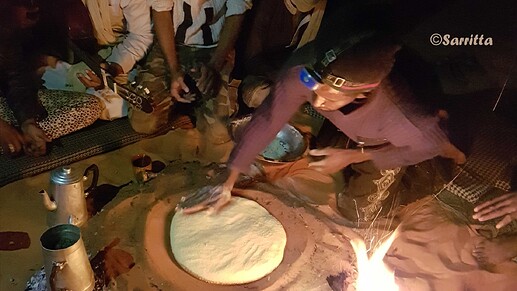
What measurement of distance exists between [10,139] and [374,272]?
168 cm

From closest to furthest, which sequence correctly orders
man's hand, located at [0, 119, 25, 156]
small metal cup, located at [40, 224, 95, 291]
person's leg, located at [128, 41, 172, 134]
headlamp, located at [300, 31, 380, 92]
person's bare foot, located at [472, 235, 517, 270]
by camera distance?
1. small metal cup, located at [40, 224, 95, 291]
2. headlamp, located at [300, 31, 380, 92]
3. person's bare foot, located at [472, 235, 517, 270]
4. man's hand, located at [0, 119, 25, 156]
5. person's leg, located at [128, 41, 172, 134]

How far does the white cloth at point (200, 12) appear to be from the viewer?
2305 millimetres

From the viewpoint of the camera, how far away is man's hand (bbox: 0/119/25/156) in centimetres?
235

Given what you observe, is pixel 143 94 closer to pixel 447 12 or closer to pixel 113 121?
pixel 113 121

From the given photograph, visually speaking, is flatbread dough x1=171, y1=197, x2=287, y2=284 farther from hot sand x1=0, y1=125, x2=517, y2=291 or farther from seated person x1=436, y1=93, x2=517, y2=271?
seated person x1=436, y1=93, x2=517, y2=271

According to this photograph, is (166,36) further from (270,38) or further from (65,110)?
(65,110)

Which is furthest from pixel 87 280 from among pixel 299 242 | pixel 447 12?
pixel 447 12

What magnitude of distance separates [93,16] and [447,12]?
1490 millimetres

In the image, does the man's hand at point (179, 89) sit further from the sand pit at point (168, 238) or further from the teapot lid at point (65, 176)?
the teapot lid at point (65, 176)

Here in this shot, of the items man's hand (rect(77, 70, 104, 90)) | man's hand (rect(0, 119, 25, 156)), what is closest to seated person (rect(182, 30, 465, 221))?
man's hand (rect(77, 70, 104, 90))

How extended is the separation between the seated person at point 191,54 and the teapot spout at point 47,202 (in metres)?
0.77

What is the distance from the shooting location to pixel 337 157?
90.5 inches

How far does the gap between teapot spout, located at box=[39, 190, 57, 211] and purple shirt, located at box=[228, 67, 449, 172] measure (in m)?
0.67

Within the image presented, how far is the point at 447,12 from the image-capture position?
2131 mm
